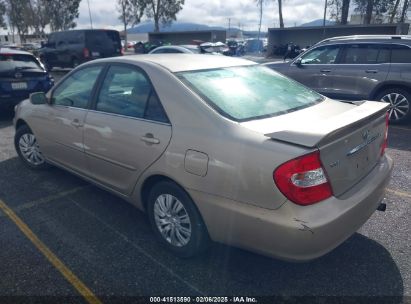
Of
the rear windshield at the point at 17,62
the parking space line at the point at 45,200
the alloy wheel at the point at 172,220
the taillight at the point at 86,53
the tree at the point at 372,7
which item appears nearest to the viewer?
the alloy wheel at the point at 172,220

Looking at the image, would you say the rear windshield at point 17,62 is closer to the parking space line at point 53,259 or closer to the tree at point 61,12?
the parking space line at point 53,259

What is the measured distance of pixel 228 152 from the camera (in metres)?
2.34

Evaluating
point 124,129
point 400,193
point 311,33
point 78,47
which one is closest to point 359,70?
point 400,193

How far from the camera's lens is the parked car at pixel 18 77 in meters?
7.59

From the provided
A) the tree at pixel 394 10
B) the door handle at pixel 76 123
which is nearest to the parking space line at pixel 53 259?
the door handle at pixel 76 123

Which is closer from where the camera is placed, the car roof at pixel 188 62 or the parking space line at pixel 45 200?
the car roof at pixel 188 62

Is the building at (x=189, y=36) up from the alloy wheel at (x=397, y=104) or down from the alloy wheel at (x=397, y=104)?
up

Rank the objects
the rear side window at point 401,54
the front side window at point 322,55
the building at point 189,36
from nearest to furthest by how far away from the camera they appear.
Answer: the rear side window at point 401,54 → the front side window at point 322,55 → the building at point 189,36

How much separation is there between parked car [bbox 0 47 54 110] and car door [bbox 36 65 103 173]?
158 inches

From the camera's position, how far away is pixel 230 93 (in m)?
2.84

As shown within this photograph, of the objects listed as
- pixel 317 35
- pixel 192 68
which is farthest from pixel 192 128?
pixel 317 35

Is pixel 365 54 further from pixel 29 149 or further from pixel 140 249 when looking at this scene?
pixel 29 149

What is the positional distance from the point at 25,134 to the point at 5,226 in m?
1.75

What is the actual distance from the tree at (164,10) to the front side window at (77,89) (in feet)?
155
